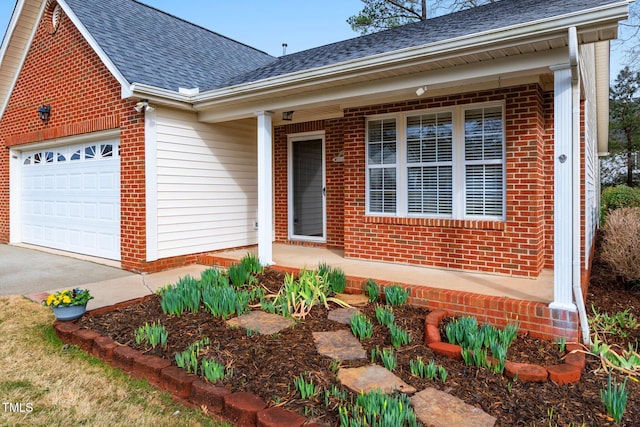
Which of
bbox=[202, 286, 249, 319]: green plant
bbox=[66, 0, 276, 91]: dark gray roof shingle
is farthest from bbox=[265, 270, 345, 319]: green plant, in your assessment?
bbox=[66, 0, 276, 91]: dark gray roof shingle

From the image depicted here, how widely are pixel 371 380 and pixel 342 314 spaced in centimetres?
144

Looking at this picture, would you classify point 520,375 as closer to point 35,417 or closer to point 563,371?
point 563,371

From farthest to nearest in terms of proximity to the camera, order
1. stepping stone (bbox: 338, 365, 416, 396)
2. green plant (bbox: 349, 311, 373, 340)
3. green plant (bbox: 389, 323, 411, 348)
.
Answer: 1. green plant (bbox: 349, 311, 373, 340)
2. green plant (bbox: 389, 323, 411, 348)
3. stepping stone (bbox: 338, 365, 416, 396)

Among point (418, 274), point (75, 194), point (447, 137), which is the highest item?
point (447, 137)

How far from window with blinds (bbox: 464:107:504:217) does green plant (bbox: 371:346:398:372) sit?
3224 millimetres

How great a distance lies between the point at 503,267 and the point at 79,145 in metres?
8.49

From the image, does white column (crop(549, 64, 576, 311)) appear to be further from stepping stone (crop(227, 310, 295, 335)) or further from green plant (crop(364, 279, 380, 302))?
stepping stone (crop(227, 310, 295, 335))

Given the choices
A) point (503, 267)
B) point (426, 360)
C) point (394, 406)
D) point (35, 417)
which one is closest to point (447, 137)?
point (503, 267)

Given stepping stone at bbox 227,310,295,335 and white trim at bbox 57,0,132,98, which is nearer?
stepping stone at bbox 227,310,295,335

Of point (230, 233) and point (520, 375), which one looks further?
point (230, 233)

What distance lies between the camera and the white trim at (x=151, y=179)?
716cm

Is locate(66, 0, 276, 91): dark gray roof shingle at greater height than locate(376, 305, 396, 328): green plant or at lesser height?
greater

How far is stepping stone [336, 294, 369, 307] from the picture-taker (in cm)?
498

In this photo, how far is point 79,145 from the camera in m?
9.01
